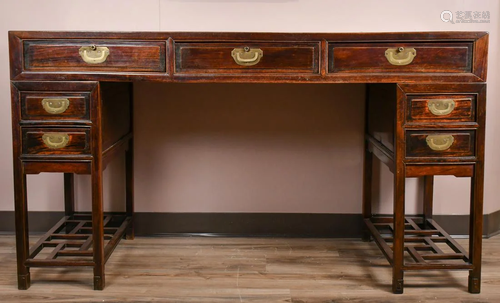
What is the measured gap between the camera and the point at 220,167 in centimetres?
275

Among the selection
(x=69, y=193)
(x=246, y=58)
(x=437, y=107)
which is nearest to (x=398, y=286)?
(x=437, y=107)

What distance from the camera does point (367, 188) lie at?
2.71m

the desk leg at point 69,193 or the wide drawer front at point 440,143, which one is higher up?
the wide drawer front at point 440,143

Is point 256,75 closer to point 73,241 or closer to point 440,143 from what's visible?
point 440,143

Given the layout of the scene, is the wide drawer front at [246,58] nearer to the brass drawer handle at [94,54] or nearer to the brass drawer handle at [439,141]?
the brass drawer handle at [94,54]

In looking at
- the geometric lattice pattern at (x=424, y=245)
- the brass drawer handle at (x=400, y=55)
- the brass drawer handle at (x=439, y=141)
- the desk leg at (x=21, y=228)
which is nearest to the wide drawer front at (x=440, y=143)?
the brass drawer handle at (x=439, y=141)

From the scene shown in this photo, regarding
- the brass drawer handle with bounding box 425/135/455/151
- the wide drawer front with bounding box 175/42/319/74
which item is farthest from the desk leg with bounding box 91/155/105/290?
the brass drawer handle with bounding box 425/135/455/151

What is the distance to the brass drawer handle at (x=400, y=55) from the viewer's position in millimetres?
2057

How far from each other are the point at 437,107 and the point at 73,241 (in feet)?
4.75

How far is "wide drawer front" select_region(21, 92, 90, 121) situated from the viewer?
2074 millimetres

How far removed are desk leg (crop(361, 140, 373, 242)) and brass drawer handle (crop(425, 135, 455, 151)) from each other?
0.63 m

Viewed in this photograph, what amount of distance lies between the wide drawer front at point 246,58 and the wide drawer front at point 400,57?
3.2 inches

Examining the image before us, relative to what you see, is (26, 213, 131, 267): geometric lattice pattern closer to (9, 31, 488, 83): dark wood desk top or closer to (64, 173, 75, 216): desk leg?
(64, 173, 75, 216): desk leg

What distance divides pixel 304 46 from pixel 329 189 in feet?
2.87
